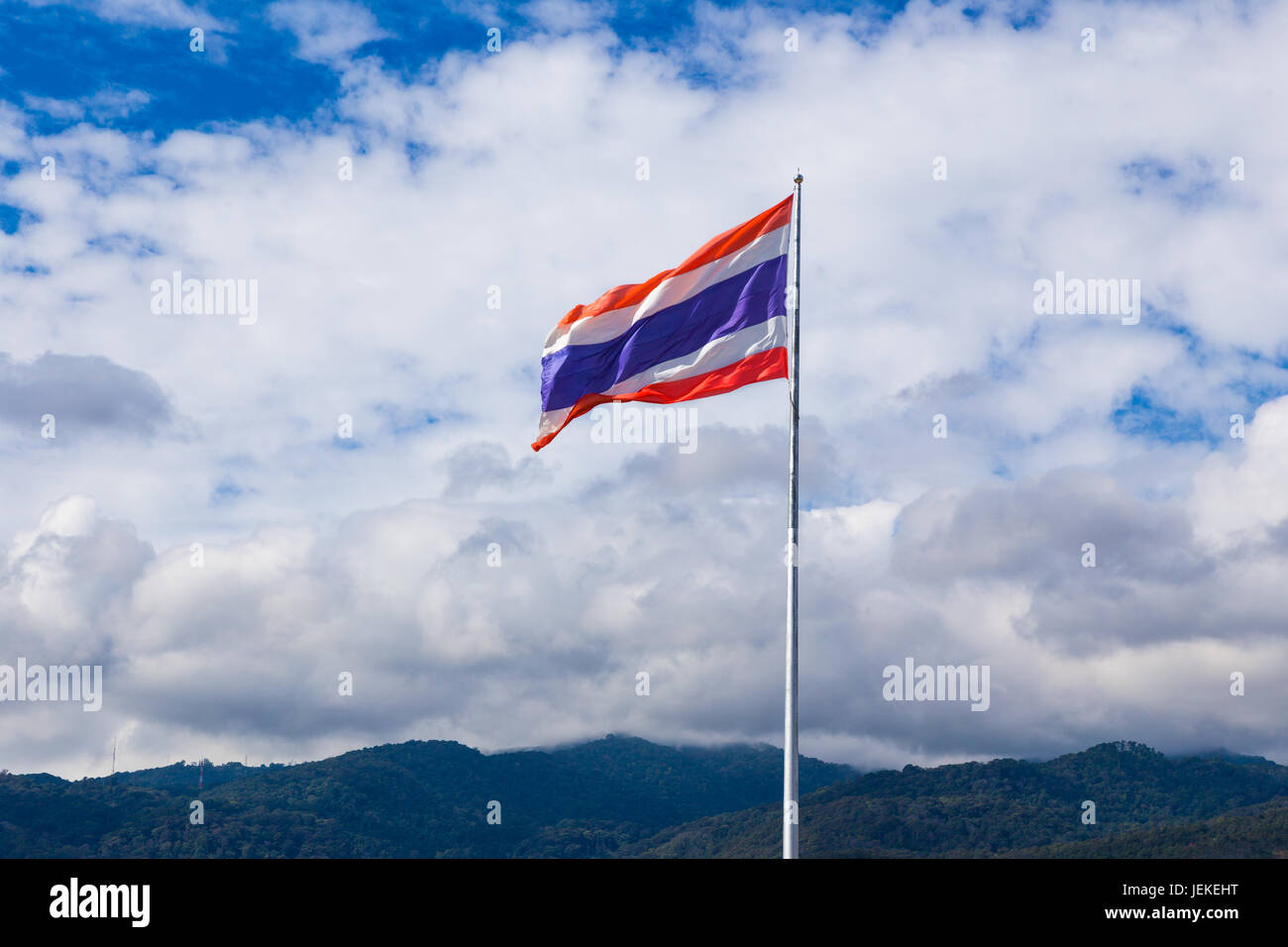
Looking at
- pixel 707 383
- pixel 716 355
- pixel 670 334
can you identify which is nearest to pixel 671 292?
pixel 670 334

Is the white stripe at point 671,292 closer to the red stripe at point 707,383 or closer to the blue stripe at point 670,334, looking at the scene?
the blue stripe at point 670,334

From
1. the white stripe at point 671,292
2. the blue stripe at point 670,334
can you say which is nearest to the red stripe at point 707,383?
the blue stripe at point 670,334

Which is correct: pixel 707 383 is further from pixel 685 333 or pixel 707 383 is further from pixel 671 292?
pixel 671 292

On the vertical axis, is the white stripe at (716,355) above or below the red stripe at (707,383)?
above

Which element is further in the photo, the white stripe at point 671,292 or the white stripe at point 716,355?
the white stripe at point 671,292

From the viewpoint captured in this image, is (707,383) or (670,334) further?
(670,334)

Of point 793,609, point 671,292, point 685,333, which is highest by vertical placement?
point 671,292
